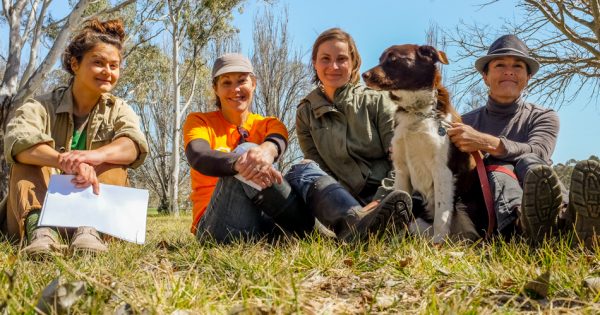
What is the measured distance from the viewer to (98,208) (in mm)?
3461

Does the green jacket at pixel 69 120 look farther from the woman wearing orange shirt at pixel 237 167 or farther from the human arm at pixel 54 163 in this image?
the woman wearing orange shirt at pixel 237 167

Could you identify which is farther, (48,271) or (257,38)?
(257,38)

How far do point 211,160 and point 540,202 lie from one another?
191cm

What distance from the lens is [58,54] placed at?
10.7m

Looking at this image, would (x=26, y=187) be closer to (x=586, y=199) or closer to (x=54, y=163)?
(x=54, y=163)

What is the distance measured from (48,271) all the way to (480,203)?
8.46 feet

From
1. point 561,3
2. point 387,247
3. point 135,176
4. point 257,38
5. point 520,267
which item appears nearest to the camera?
point 520,267

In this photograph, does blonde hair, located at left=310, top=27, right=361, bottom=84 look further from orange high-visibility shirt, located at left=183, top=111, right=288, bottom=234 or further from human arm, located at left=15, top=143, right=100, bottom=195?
human arm, located at left=15, top=143, right=100, bottom=195

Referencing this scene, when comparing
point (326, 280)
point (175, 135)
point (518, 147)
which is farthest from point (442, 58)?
point (175, 135)

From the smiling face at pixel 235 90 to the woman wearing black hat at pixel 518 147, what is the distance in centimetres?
148

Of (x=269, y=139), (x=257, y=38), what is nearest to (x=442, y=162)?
(x=269, y=139)

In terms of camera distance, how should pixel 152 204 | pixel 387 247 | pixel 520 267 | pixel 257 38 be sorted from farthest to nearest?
pixel 152 204 < pixel 257 38 < pixel 387 247 < pixel 520 267

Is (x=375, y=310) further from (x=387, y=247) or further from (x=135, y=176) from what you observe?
(x=135, y=176)

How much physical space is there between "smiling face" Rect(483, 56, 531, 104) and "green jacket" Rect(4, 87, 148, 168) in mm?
2525
